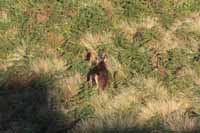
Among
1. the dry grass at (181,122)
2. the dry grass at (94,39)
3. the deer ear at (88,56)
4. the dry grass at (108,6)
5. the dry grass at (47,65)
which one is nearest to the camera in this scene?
the dry grass at (181,122)

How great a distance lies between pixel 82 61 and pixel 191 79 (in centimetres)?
280

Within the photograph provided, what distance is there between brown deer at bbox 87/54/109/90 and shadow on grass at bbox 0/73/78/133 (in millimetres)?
944

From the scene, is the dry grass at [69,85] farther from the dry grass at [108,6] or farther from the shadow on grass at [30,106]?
the dry grass at [108,6]

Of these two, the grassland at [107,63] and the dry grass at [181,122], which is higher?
the grassland at [107,63]

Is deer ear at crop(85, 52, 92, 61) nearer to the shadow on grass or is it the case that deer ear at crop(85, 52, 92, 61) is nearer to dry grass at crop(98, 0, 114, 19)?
the shadow on grass

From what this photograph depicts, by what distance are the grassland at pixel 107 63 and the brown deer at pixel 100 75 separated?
16 cm

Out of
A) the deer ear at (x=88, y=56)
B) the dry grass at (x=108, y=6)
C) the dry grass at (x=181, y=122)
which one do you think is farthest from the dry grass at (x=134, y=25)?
the dry grass at (x=181, y=122)

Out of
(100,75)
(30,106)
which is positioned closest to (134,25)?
(100,75)

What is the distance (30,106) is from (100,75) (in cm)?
175

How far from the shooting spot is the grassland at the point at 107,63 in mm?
11391

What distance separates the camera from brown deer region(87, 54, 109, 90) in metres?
12.7

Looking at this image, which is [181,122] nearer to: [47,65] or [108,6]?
[47,65]

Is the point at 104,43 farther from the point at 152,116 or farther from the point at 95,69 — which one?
the point at 152,116

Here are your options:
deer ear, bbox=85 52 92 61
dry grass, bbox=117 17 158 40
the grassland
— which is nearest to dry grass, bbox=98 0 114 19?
the grassland
